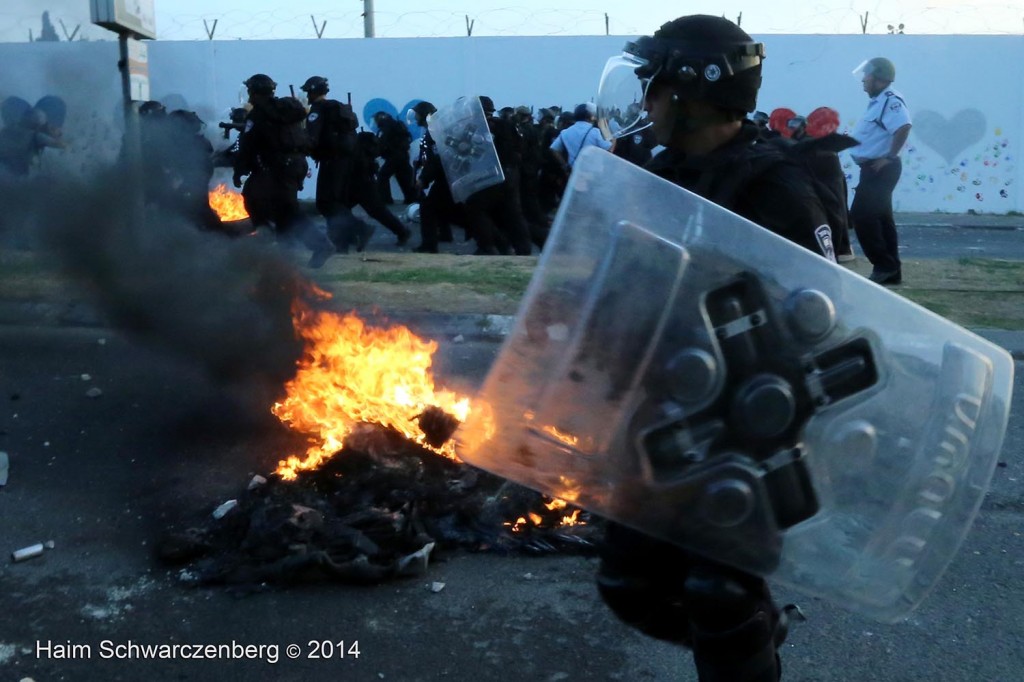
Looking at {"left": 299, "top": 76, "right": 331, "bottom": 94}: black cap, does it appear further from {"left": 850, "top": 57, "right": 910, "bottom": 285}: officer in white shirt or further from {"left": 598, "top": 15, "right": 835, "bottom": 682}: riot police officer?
{"left": 598, "top": 15, "right": 835, "bottom": 682}: riot police officer

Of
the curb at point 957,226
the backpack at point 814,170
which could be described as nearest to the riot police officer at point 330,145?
the backpack at point 814,170

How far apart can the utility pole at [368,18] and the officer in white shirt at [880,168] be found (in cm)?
1514

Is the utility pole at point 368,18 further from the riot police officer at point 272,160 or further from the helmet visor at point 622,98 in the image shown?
the helmet visor at point 622,98

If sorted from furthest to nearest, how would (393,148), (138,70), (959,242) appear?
1. (959,242)
2. (393,148)
3. (138,70)

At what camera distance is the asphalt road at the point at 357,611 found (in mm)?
2965

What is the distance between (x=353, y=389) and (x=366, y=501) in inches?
33.0

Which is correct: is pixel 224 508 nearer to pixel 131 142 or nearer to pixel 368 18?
pixel 131 142

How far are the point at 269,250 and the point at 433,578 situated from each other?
10.5ft

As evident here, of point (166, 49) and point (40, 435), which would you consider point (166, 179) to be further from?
point (166, 49)

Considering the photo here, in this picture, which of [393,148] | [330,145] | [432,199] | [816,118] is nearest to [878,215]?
[432,199]

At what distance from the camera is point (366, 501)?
394cm

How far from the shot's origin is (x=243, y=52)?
66.0 ft

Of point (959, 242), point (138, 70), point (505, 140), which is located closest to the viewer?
point (138, 70)

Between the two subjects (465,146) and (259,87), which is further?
(465,146)
